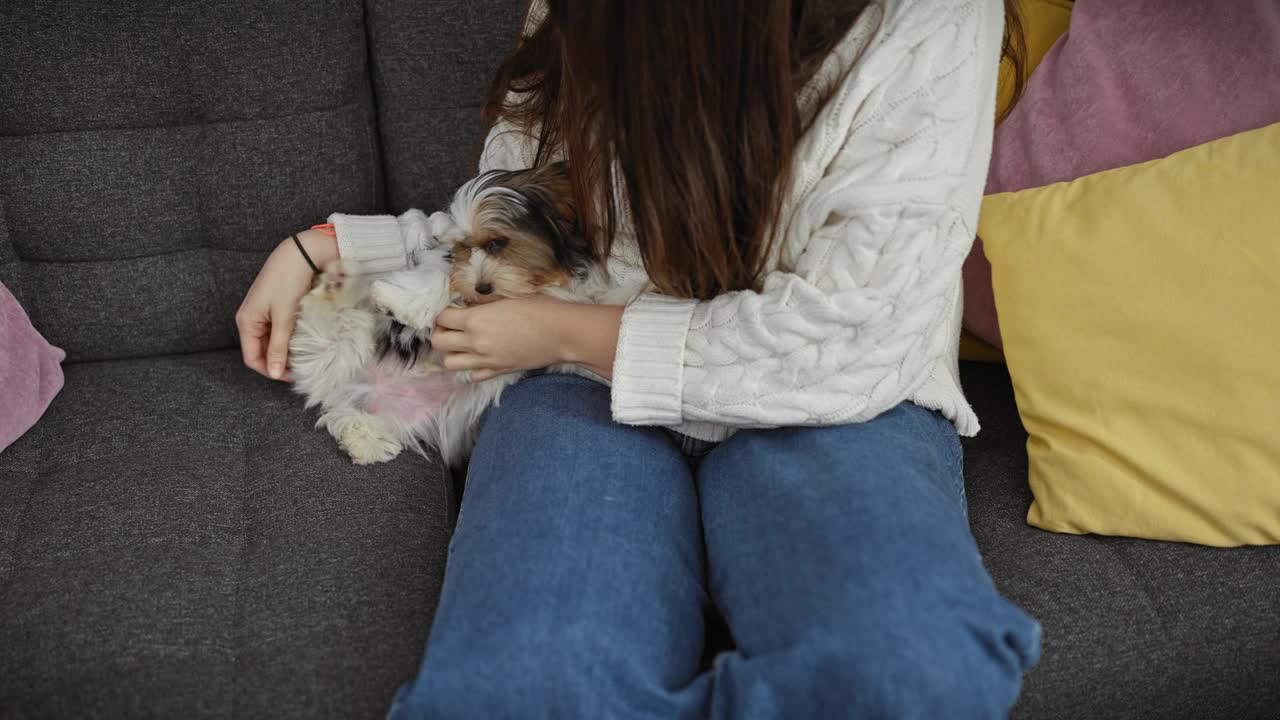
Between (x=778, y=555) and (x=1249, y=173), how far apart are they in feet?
2.88

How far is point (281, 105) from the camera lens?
1619mm

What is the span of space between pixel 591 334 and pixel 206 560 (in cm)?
63

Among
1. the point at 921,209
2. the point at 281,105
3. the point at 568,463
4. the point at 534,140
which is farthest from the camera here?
the point at 281,105

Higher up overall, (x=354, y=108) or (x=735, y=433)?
(x=354, y=108)

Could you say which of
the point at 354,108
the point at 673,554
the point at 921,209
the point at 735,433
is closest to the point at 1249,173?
the point at 921,209

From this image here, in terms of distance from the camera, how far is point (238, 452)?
1.51 metres

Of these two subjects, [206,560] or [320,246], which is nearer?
[206,560]

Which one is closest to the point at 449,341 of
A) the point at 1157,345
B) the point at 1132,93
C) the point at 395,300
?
the point at 395,300

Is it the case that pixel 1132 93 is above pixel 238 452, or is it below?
above

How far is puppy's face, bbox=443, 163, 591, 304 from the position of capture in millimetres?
1417

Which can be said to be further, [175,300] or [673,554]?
[175,300]

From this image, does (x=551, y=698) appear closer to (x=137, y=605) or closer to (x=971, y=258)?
(x=137, y=605)

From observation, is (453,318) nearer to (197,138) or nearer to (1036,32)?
(197,138)

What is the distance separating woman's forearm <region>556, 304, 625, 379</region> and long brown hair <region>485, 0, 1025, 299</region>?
0.39 feet
